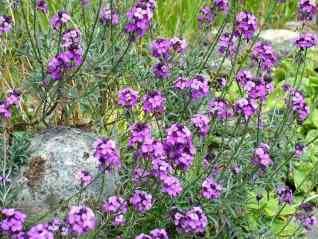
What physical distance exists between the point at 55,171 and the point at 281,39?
11.7 ft

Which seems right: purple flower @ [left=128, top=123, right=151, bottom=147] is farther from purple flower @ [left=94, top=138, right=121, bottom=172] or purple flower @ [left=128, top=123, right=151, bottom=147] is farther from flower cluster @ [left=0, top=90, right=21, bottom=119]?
flower cluster @ [left=0, top=90, right=21, bottom=119]

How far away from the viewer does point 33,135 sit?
12.8ft

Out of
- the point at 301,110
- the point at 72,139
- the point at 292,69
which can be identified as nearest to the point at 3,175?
the point at 72,139

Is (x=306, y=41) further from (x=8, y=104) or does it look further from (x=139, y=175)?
(x=8, y=104)

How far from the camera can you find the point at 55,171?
11.7 feet

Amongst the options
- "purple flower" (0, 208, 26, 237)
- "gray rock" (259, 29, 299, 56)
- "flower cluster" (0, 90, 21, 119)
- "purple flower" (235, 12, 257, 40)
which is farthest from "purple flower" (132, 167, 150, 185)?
"gray rock" (259, 29, 299, 56)

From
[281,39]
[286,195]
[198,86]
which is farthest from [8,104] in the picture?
[281,39]

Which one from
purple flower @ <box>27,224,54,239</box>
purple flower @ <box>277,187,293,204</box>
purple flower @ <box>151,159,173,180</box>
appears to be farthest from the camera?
purple flower @ <box>277,187,293,204</box>

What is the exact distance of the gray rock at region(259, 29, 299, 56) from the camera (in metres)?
6.40

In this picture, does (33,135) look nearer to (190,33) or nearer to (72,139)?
(72,139)

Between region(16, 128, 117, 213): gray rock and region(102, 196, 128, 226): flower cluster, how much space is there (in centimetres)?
38

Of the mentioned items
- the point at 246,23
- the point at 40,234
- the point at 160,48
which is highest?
the point at 246,23

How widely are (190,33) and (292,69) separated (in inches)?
44.5

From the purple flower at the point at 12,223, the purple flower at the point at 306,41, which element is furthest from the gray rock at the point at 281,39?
the purple flower at the point at 12,223
